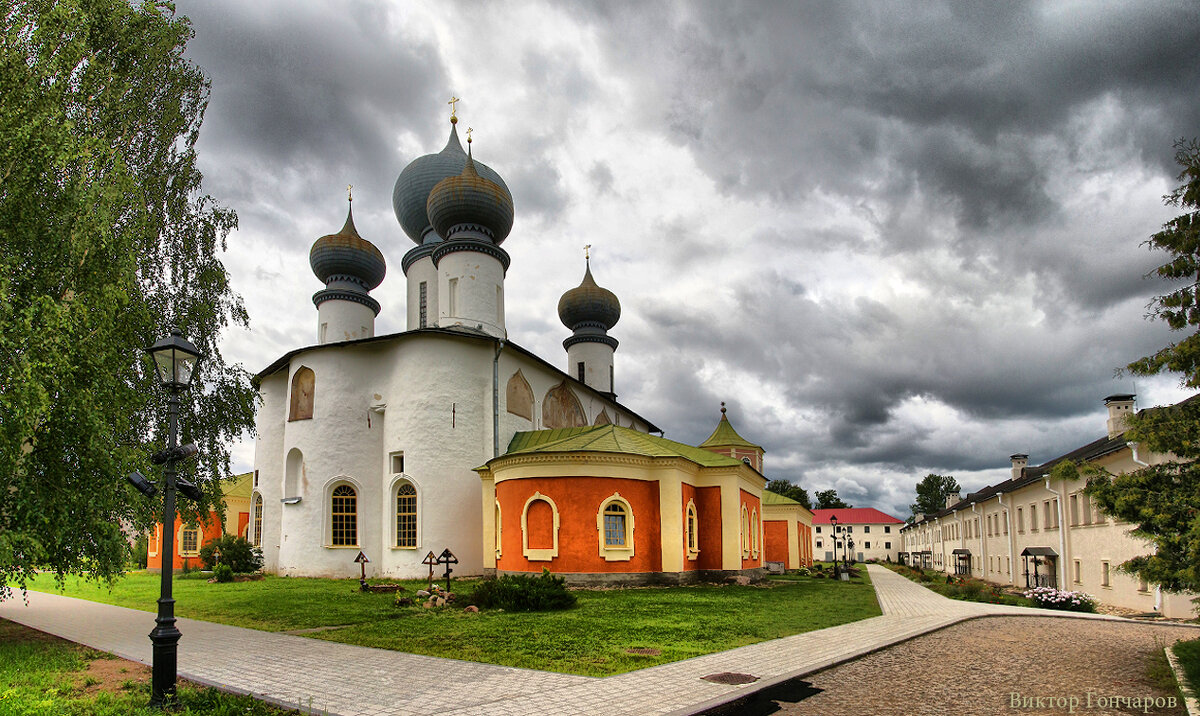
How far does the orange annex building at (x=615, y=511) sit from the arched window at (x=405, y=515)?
2938 millimetres

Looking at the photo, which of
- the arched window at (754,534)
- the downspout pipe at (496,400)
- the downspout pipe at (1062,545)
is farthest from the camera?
the arched window at (754,534)

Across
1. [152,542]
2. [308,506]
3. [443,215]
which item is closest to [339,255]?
[443,215]

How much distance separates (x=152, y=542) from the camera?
115 feet

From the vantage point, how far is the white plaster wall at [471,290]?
28.2m

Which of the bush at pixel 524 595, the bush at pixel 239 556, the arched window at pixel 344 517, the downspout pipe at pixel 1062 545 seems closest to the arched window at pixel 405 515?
the arched window at pixel 344 517

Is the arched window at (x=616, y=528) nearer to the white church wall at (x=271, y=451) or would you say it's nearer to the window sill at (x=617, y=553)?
the window sill at (x=617, y=553)

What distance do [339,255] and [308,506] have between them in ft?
39.5

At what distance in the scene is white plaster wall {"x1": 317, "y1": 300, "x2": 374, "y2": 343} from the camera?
3194 centimetres

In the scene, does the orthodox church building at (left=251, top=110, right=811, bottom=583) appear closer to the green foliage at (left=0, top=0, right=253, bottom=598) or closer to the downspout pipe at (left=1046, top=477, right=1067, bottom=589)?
the downspout pipe at (left=1046, top=477, right=1067, bottom=589)

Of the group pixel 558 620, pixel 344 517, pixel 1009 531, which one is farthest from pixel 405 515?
pixel 1009 531

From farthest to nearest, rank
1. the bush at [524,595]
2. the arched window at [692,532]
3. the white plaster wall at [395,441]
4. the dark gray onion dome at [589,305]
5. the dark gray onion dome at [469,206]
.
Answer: the dark gray onion dome at [589,305], the dark gray onion dome at [469,206], the white plaster wall at [395,441], the arched window at [692,532], the bush at [524,595]

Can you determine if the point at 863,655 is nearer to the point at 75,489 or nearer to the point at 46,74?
the point at 75,489

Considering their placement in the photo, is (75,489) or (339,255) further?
(339,255)

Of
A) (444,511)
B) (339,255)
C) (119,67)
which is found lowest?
(444,511)
